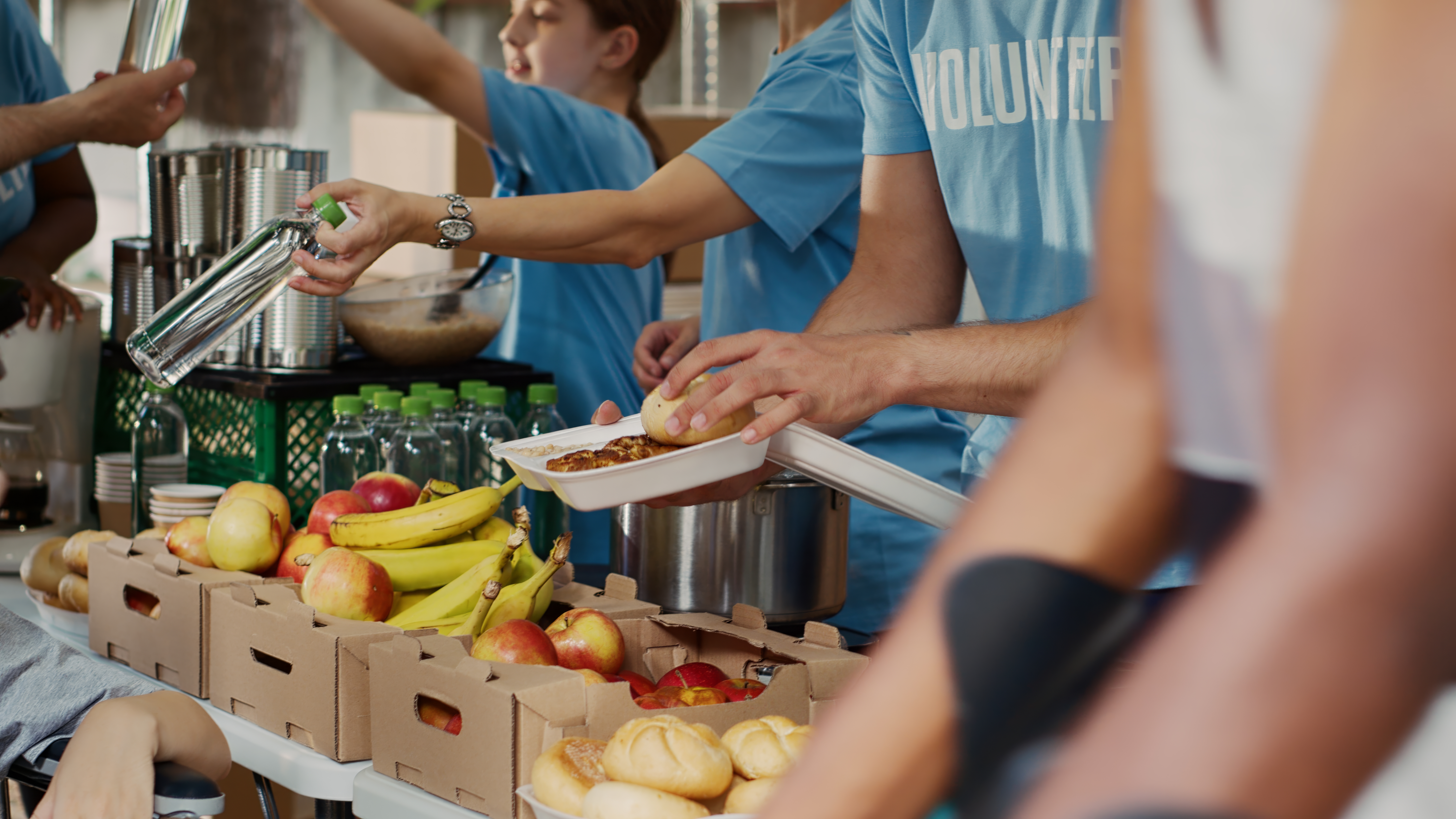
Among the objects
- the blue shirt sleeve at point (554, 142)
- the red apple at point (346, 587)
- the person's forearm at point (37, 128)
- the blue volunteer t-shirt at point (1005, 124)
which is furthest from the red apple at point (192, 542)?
the blue shirt sleeve at point (554, 142)

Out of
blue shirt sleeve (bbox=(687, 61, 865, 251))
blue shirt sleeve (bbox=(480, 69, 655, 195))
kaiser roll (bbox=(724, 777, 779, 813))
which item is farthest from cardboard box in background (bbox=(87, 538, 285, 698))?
blue shirt sleeve (bbox=(480, 69, 655, 195))

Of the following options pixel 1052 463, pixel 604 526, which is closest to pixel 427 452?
pixel 604 526

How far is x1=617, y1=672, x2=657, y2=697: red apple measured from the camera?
1.23m

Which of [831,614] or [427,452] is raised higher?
[427,452]

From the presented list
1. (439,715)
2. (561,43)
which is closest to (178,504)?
(439,715)

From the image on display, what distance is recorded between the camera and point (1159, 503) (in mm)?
197

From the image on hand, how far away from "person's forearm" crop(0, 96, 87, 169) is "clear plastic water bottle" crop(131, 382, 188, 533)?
39cm

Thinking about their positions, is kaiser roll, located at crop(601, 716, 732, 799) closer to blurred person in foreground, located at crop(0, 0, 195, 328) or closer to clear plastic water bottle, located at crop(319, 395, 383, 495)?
clear plastic water bottle, located at crop(319, 395, 383, 495)

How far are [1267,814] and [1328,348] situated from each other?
0.06m

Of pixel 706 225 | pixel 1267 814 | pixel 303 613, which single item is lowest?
pixel 303 613

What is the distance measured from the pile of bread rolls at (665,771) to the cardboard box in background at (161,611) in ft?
1.88

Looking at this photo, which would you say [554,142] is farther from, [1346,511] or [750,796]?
[1346,511]

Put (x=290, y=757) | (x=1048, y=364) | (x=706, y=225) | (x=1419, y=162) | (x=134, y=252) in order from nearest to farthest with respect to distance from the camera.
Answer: (x=1419, y=162), (x=1048, y=364), (x=290, y=757), (x=706, y=225), (x=134, y=252)

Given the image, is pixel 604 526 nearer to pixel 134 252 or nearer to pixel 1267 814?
pixel 134 252
